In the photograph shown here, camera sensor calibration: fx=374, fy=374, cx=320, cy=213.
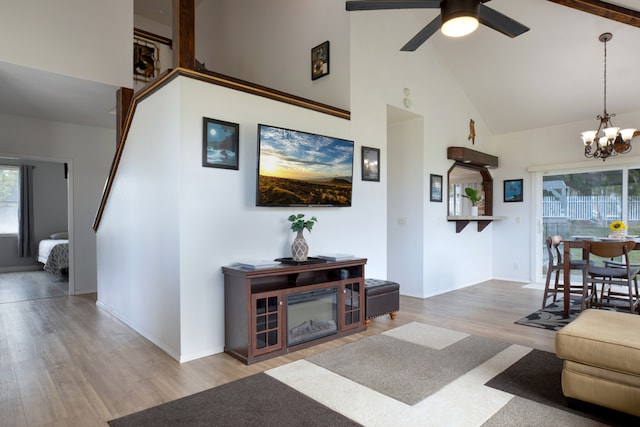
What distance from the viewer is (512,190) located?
6.73 metres

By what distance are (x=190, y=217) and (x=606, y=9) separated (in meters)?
4.47

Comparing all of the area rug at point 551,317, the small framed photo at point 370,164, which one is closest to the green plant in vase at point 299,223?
the small framed photo at point 370,164

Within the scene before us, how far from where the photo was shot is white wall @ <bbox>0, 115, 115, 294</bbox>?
17.3 feet

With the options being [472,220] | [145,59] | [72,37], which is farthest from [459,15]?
[145,59]

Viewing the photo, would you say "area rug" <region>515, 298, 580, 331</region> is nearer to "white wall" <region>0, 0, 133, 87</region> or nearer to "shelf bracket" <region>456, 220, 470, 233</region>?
"shelf bracket" <region>456, 220, 470, 233</region>

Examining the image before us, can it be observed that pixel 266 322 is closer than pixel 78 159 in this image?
Yes

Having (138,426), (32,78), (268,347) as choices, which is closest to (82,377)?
(138,426)

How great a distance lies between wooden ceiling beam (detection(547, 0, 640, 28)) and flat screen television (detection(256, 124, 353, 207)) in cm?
254

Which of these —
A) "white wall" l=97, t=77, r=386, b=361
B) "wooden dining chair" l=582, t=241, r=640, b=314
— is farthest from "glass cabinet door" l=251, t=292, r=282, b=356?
"wooden dining chair" l=582, t=241, r=640, b=314

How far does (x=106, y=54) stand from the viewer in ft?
13.7

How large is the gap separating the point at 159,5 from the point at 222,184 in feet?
15.6

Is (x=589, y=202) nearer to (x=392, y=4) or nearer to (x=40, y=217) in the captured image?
(x=392, y=4)

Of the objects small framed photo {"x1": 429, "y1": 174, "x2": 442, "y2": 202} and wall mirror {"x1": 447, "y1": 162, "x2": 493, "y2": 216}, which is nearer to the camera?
small framed photo {"x1": 429, "y1": 174, "x2": 442, "y2": 202}

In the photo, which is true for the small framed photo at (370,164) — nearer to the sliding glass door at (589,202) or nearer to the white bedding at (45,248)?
the sliding glass door at (589,202)
